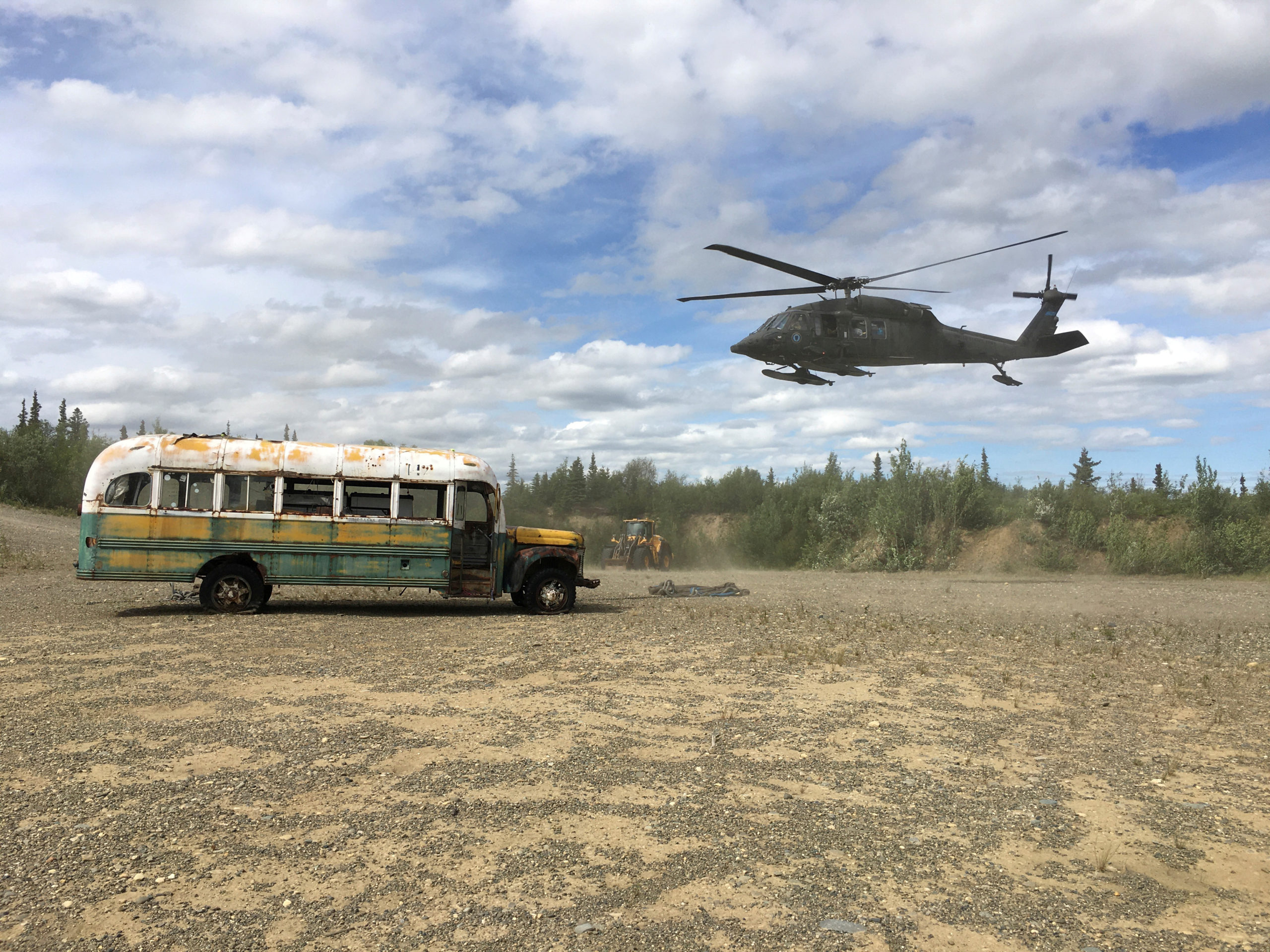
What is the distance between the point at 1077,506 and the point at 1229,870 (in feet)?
114

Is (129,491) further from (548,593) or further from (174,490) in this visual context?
(548,593)

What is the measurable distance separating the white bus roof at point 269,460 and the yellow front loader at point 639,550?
17.9 metres

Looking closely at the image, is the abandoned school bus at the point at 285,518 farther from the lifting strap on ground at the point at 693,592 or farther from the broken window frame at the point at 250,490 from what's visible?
the lifting strap on ground at the point at 693,592

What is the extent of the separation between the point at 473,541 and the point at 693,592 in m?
6.82

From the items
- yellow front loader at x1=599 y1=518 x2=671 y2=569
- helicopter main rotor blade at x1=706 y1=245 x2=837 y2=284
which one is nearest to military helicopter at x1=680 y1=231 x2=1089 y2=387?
helicopter main rotor blade at x1=706 y1=245 x2=837 y2=284

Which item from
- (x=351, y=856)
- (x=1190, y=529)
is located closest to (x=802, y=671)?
(x=351, y=856)

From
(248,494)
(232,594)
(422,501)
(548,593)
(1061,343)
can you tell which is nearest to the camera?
(248,494)

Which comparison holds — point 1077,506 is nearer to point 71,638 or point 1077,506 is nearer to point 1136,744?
point 1136,744

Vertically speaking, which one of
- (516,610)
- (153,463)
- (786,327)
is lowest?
(516,610)

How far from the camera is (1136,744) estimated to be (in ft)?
24.9

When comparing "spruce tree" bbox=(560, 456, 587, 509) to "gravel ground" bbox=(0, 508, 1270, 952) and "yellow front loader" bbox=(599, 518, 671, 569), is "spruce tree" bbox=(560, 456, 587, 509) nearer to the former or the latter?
"yellow front loader" bbox=(599, 518, 671, 569)

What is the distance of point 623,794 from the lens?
236 inches

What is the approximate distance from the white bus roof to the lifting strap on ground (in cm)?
660

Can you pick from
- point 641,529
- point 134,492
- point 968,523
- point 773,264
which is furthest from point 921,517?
point 134,492
